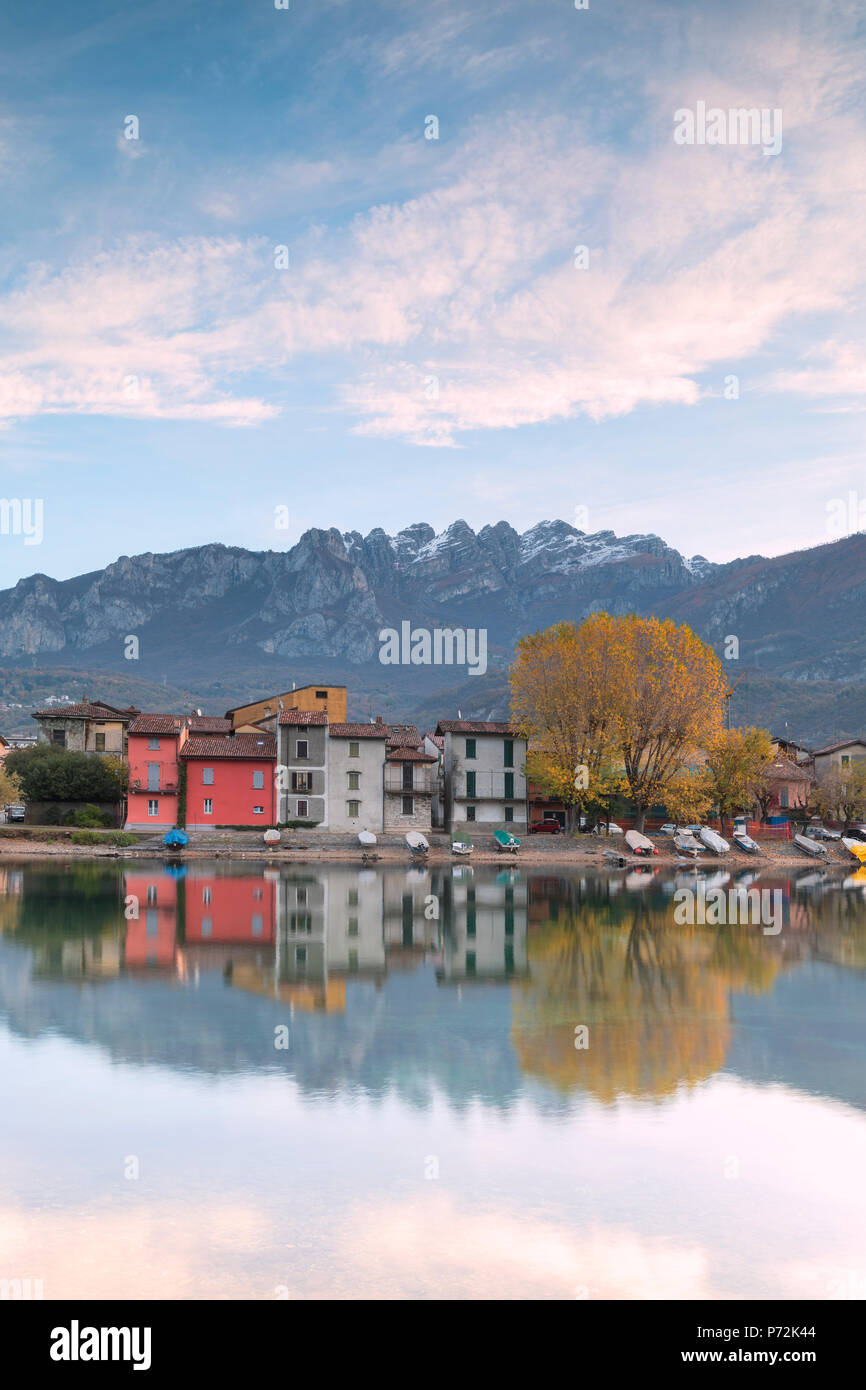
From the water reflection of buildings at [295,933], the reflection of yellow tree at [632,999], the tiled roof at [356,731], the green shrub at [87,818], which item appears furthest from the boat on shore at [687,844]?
the green shrub at [87,818]

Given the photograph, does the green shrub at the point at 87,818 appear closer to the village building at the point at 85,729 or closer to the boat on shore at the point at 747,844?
the village building at the point at 85,729

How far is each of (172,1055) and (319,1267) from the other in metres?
10.8

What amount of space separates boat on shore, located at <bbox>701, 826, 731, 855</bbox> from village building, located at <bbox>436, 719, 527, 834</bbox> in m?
14.3

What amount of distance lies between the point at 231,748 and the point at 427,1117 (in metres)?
63.8

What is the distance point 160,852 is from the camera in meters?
74.0

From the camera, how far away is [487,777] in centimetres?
8806

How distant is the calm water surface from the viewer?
44.9ft

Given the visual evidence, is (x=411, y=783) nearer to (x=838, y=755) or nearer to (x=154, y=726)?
(x=154, y=726)

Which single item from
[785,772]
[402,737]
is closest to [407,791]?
[402,737]

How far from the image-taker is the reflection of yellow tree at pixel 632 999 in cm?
2256

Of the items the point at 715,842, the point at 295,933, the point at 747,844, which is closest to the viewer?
the point at 295,933
